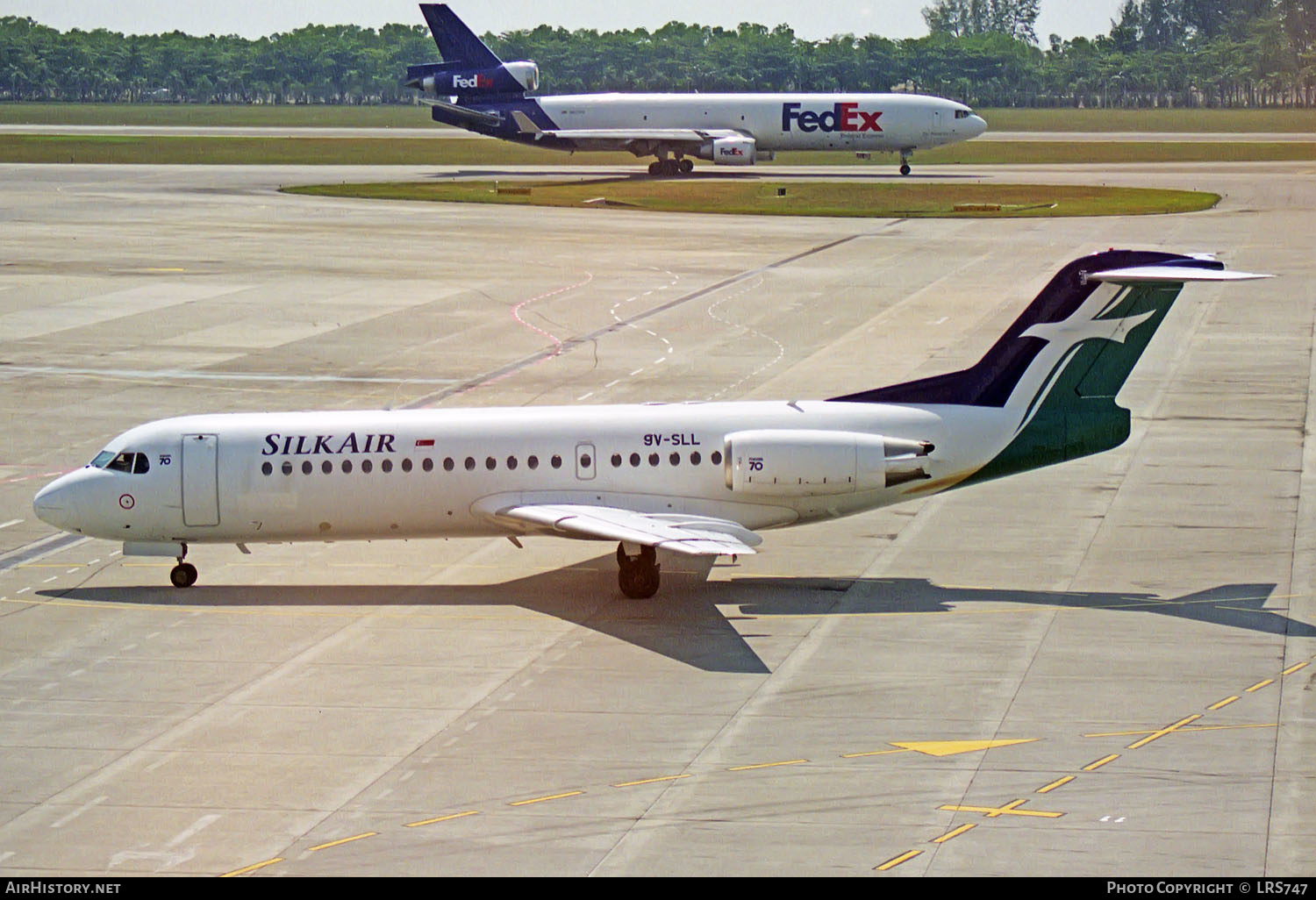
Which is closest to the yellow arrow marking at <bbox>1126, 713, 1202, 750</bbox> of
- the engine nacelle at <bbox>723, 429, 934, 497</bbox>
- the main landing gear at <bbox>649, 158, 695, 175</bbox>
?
the engine nacelle at <bbox>723, 429, 934, 497</bbox>

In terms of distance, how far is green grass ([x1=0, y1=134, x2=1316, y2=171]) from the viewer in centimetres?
13288

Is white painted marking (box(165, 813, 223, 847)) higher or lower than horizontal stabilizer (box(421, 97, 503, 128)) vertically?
lower

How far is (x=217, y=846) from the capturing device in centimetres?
1919

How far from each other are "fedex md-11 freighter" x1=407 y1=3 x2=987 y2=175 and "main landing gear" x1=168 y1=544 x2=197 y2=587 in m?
85.8

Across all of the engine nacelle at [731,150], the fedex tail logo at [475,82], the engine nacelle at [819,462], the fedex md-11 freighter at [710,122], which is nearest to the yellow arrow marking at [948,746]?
the engine nacelle at [819,462]

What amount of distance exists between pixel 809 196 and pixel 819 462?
7314cm

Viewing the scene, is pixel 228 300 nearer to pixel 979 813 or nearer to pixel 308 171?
pixel 979 813

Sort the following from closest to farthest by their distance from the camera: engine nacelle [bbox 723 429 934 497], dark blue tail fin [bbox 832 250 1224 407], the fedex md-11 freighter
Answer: engine nacelle [bbox 723 429 934 497], dark blue tail fin [bbox 832 250 1224 407], the fedex md-11 freighter

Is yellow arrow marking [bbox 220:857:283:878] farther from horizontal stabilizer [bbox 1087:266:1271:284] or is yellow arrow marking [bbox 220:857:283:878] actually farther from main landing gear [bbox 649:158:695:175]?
main landing gear [bbox 649:158:695:175]

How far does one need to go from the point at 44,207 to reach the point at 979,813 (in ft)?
282

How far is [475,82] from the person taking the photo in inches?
4653

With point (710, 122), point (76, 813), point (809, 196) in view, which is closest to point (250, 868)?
point (76, 813)

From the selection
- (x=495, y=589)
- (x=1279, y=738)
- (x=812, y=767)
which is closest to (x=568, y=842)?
(x=812, y=767)

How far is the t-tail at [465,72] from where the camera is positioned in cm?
11775
